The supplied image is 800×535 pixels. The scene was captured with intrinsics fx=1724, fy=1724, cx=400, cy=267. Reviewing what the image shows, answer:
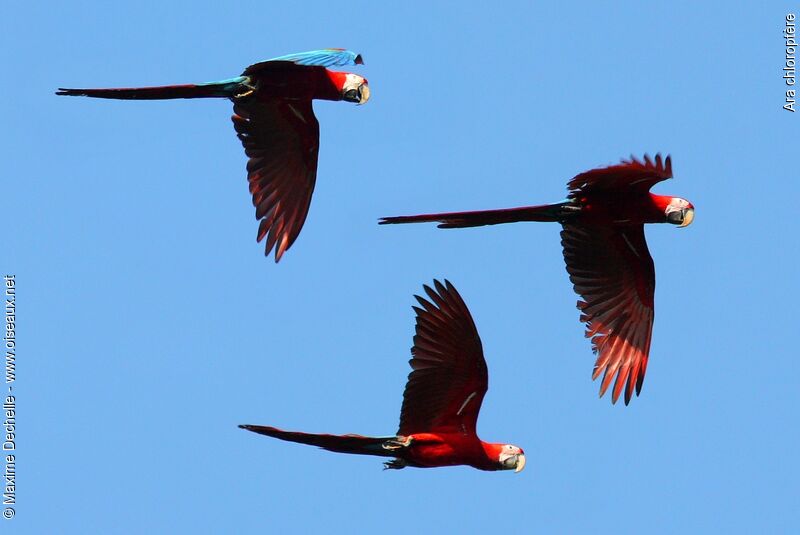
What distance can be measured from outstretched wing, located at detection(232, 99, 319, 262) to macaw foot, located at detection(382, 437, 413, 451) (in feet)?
7.40

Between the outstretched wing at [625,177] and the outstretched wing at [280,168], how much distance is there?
2211mm

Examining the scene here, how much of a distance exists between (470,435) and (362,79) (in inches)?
121

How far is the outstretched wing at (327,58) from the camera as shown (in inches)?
501

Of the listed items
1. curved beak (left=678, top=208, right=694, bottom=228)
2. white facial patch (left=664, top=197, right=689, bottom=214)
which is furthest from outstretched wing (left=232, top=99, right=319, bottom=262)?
curved beak (left=678, top=208, right=694, bottom=228)

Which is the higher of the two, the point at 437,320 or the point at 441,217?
the point at 441,217

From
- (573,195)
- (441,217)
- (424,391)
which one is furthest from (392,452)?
(573,195)

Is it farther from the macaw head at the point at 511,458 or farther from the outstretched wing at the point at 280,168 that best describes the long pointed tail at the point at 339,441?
the outstretched wing at the point at 280,168

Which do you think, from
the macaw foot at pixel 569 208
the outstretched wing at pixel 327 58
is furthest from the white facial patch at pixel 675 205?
the outstretched wing at pixel 327 58

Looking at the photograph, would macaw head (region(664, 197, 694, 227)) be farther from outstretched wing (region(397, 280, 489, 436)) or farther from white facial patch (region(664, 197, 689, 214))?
outstretched wing (region(397, 280, 489, 436))

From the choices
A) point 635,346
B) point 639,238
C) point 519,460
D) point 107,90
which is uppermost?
point 107,90

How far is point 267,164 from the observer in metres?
14.3

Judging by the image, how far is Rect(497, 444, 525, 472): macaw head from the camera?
12781 mm

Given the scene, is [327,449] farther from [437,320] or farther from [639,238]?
[639,238]

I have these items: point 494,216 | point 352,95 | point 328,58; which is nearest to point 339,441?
point 494,216
